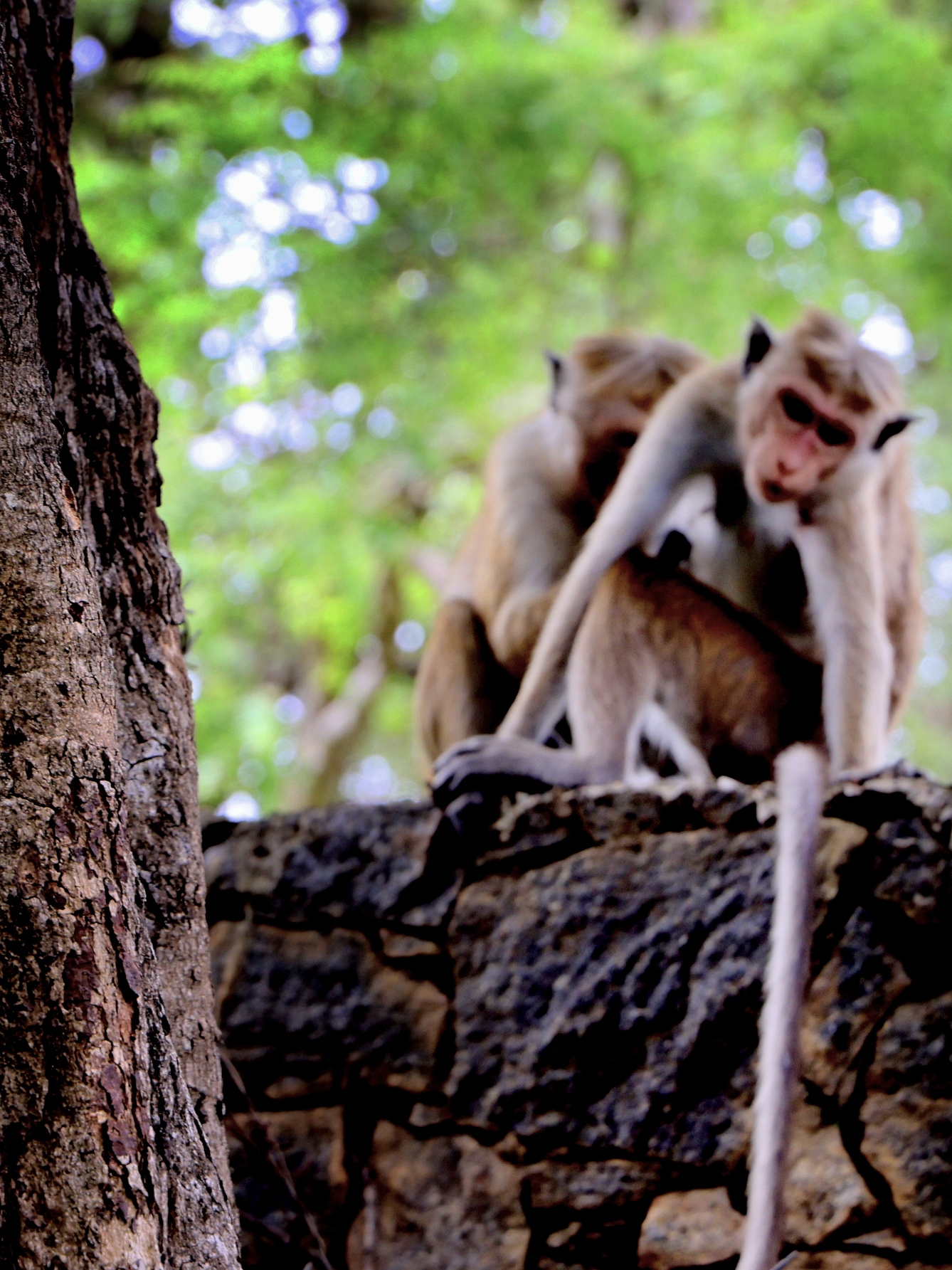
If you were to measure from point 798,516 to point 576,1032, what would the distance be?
59.6 inches

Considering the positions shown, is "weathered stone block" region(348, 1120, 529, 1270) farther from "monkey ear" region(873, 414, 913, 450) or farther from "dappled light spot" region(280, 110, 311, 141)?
"dappled light spot" region(280, 110, 311, 141)

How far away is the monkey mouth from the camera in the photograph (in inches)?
Answer: 135

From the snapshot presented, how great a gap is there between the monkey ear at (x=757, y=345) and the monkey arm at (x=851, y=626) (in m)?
0.47

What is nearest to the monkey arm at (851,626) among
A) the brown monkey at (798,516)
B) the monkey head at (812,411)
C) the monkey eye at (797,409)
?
the brown monkey at (798,516)

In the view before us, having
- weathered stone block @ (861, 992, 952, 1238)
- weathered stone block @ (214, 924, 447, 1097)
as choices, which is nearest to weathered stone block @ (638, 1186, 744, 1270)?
weathered stone block @ (861, 992, 952, 1238)

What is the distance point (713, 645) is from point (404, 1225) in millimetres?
1507

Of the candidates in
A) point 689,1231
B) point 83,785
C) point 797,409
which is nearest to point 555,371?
point 797,409

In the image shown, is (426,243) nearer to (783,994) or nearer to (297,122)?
(297,122)

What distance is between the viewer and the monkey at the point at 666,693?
323 centimetres

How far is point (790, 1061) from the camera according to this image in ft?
7.52

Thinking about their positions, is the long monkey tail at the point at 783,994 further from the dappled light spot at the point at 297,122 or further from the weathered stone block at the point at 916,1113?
the dappled light spot at the point at 297,122

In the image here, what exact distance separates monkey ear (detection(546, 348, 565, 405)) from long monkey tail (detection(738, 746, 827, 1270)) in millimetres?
2036

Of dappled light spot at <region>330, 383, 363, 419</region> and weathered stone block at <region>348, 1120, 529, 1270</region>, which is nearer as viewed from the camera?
weathered stone block at <region>348, 1120, 529, 1270</region>

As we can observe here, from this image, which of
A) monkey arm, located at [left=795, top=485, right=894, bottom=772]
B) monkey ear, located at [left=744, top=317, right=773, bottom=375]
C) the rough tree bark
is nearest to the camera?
the rough tree bark
